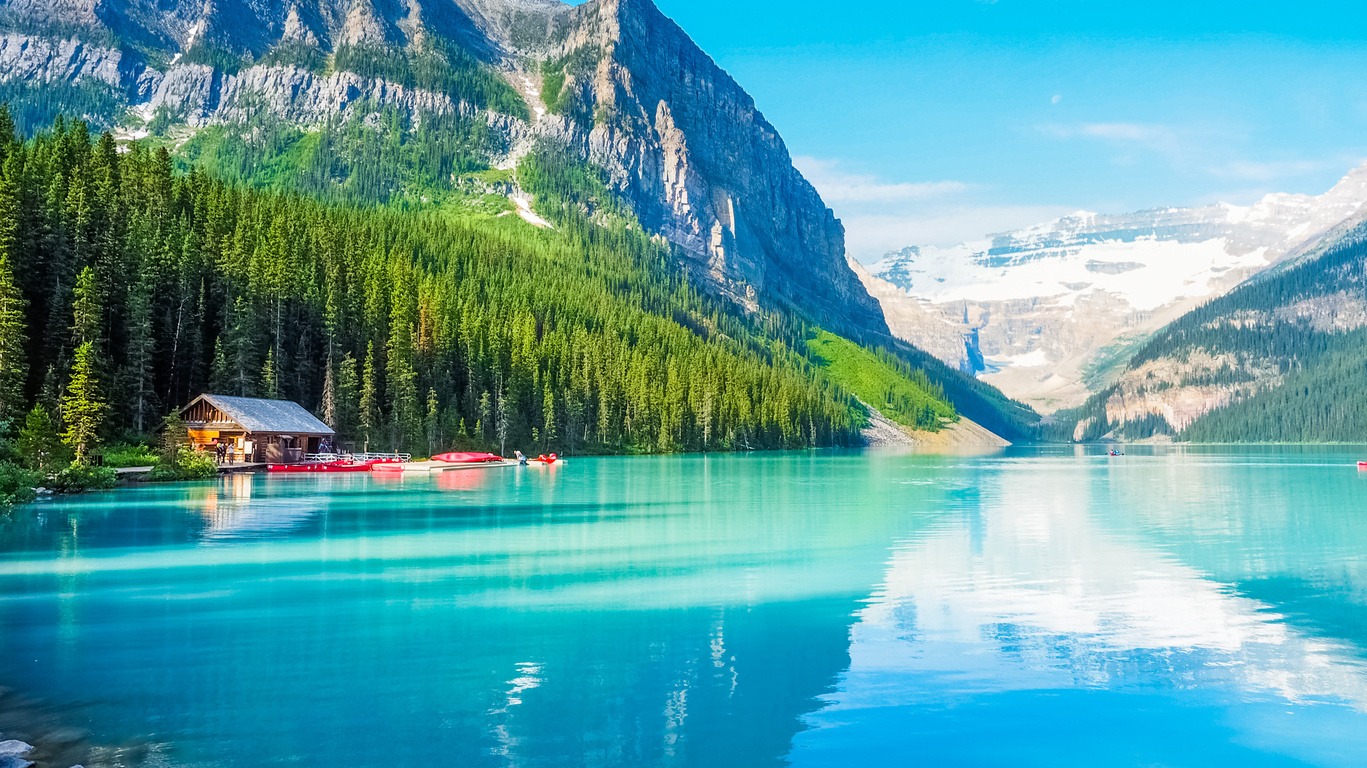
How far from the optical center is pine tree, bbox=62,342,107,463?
231ft

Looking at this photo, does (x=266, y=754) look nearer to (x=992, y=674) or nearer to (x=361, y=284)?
(x=992, y=674)

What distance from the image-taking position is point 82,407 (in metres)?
70.2

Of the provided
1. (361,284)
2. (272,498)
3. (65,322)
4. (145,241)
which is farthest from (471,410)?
(272,498)

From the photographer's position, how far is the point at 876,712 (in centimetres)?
1852

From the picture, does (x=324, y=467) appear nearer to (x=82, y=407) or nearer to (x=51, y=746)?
(x=82, y=407)

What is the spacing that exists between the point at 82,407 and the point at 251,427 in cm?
1947

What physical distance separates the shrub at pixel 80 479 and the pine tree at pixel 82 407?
466cm

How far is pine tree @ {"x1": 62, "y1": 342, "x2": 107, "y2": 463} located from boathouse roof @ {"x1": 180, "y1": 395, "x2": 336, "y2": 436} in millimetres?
13761

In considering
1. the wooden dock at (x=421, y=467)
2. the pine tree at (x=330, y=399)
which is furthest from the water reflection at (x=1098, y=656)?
the pine tree at (x=330, y=399)

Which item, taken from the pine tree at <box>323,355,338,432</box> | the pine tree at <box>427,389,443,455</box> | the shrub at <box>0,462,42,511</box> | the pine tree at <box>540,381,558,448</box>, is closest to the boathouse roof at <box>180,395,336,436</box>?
the pine tree at <box>323,355,338,432</box>

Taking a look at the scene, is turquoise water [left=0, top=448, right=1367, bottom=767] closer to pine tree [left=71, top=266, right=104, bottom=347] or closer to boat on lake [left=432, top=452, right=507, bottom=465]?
pine tree [left=71, top=266, right=104, bottom=347]

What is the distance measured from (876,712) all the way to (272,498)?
5416cm

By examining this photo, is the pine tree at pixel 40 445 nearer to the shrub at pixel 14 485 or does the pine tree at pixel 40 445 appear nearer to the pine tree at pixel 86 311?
the shrub at pixel 14 485

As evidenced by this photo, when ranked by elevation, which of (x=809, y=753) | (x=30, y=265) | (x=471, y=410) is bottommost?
(x=809, y=753)
